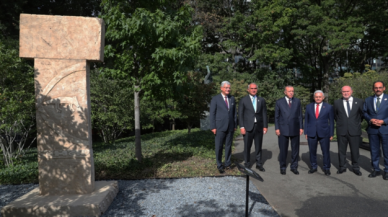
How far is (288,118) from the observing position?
224 inches

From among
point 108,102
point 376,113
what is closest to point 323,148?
point 376,113

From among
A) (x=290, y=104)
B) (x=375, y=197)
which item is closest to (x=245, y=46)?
(x=290, y=104)

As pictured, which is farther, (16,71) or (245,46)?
(245,46)

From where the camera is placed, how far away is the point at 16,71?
22.6 ft

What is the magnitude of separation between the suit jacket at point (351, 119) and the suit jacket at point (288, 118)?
2.63 feet

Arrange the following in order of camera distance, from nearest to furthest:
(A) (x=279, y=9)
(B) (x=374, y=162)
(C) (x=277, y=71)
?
(B) (x=374, y=162) → (A) (x=279, y=9) → (C) (x=277, y=71)

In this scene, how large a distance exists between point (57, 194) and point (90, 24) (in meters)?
2.72

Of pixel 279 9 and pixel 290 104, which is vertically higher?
pixel 279 9

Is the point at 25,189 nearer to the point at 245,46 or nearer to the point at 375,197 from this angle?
the point at 375,197

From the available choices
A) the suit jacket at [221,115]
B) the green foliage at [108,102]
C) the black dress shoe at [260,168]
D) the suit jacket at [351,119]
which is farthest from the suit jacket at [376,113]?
the green foliage at [108,102]

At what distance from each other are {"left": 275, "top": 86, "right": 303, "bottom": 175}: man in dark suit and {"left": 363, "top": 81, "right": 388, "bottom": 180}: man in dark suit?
1.35 m

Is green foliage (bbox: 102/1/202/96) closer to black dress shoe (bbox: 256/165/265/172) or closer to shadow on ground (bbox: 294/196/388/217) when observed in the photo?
black dress shoe (bbox: 256/165/265/172)

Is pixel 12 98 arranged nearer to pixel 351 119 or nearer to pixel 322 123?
pixel 322 123

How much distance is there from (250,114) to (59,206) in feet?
13.1
